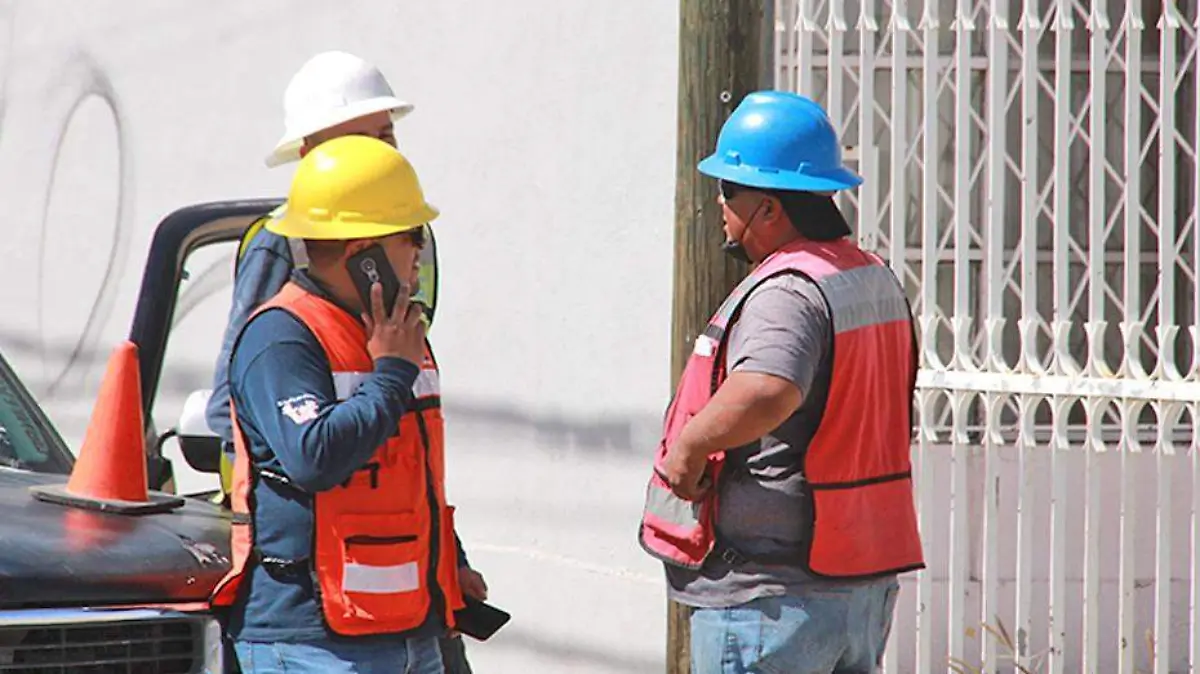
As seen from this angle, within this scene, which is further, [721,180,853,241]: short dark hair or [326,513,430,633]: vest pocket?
[721,180,853,241]: short dark hair

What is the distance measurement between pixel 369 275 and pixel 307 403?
288 mm

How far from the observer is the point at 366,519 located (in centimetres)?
389

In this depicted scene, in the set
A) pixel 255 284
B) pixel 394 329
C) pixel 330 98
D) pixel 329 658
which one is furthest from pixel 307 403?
pixel 330 98

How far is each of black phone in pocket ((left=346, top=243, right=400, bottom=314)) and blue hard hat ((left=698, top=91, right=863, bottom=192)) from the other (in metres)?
0.82

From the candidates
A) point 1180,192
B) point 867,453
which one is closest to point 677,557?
point 867,453

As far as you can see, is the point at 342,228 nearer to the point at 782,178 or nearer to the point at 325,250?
the point at 325,250

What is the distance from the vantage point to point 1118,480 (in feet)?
21.9

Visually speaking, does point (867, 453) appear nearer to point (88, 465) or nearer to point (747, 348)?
point (747, 348)

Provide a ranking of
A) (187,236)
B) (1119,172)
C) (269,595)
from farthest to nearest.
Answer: (1119,172) → (187,236) → (269,595)

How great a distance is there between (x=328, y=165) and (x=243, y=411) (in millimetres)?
479

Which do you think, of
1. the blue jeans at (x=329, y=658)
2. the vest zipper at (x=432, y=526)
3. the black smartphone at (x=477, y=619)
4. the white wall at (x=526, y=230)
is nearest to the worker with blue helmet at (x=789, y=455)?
the black smartphone at (x=477, y=619)

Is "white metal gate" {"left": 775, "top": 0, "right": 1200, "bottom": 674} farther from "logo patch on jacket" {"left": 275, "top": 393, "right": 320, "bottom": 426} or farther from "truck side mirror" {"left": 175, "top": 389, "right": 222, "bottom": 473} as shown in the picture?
"logo patch on jacket" {"left": 275, "top": 393, "right": 320, "bottom": 426}

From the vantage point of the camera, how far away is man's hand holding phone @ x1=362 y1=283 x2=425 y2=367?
3920 millimetres

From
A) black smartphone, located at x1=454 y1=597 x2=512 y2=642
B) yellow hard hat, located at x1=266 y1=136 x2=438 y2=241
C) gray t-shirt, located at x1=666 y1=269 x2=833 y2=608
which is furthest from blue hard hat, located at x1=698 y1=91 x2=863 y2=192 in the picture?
black smartphone, located at x1=454 y1=597 x2=512 y2=642
